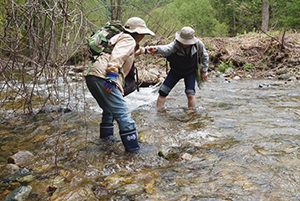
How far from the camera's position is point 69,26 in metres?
2.30

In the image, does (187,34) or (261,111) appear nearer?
(187,34)

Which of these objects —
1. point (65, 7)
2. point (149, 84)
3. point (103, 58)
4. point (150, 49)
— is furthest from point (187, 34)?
point (149, 84)

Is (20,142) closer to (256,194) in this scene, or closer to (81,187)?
(81,187)

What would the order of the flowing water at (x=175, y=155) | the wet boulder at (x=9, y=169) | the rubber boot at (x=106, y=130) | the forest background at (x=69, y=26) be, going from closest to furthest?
the forest background at (x=69, y=26) < the flowing water at (x=175, y=155) < the wet boulder at (x=9, y=169) < the rubber boot at (x=106, y=130)

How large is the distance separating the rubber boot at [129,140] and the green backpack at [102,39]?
34.9 inches

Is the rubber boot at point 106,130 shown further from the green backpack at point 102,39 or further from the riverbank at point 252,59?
the riverbank at point 252,59

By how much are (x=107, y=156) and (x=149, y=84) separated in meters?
5.81

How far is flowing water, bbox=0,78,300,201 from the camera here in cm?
230

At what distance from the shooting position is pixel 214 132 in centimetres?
383

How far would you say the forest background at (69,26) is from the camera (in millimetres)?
2148

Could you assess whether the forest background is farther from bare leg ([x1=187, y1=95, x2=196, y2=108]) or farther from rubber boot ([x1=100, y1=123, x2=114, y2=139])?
bare leg ([x1=187, y1=95, x2=196, y2=108])

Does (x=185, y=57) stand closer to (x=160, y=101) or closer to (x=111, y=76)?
(x=160, y=101)

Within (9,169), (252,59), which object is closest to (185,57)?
(9,169)

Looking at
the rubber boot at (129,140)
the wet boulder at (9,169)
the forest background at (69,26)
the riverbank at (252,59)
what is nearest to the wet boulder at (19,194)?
the wet boulder at (9,169)
